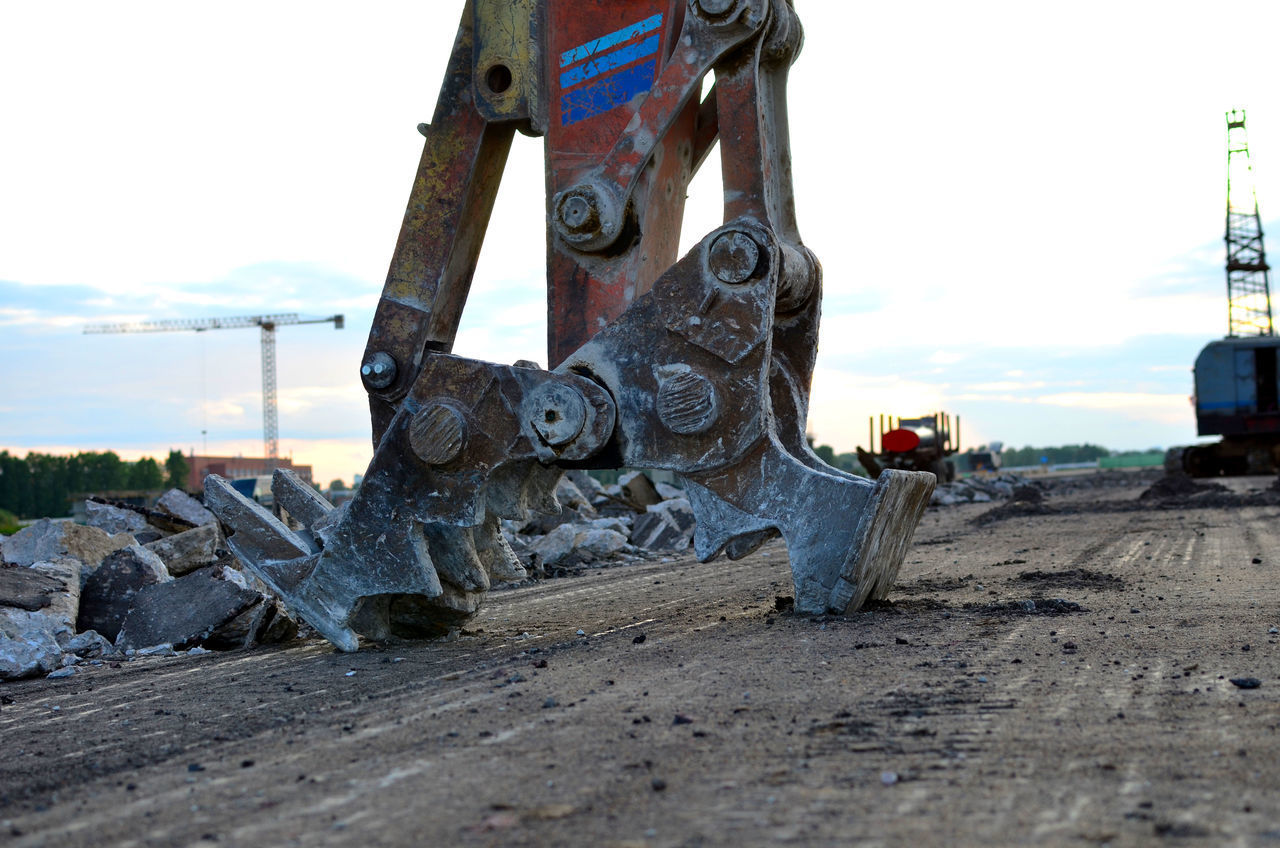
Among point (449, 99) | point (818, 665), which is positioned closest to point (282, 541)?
point (449, 99)

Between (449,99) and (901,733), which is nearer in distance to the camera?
(901,733)

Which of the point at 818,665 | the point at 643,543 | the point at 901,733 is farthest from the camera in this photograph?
the point at 643,543

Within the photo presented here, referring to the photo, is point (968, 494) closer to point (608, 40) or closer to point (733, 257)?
point (608, 40)

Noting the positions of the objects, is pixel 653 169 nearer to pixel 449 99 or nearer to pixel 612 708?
pixel 449 99

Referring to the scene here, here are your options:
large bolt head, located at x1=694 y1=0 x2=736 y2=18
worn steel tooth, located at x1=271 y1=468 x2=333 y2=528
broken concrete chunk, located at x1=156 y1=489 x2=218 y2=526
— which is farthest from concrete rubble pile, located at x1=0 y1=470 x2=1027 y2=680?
large bolt head, located at x1=694 y1=0 x2=736 y2=18

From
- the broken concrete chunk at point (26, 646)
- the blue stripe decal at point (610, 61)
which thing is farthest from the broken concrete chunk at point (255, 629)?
the blue stripe decal at point (610, 61)

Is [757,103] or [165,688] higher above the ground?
[757,103]

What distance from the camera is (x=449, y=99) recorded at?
17.8 ft

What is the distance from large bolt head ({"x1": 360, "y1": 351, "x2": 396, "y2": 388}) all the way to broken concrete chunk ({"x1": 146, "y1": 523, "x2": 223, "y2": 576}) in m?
3.34

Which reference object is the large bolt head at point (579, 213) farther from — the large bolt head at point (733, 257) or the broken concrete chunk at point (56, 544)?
the broken concrete chunk at point (56, 544)

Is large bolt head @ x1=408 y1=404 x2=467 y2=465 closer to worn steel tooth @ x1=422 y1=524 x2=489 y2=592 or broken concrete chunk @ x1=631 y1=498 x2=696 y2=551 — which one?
worn steel tooth @ x1=422 y1=524 x2=489 y2=592

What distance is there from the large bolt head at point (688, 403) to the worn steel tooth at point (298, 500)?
193cm

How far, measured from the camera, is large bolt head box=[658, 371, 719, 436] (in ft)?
15.2

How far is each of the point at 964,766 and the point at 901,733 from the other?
0.33 m
